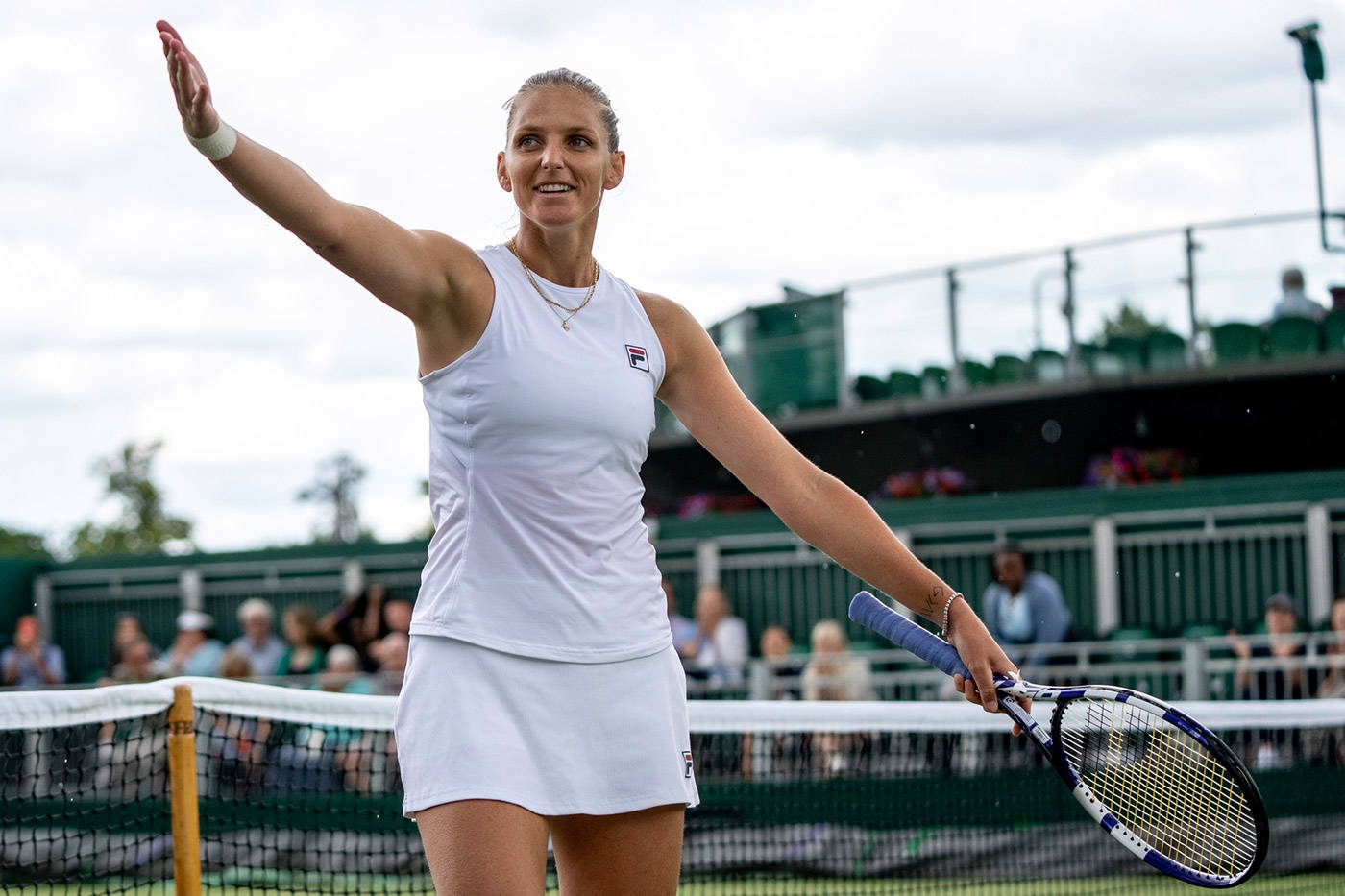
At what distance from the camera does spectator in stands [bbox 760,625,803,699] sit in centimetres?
1140

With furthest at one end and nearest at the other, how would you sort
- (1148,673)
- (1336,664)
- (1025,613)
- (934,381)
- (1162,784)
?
(934,381)
(1025,613)
(1148,673)
(1336,664)
(1162,784)

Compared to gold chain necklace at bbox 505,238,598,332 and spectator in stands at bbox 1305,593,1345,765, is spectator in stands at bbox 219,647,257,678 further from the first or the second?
gold chain necklace at bbox 505,238,598,332

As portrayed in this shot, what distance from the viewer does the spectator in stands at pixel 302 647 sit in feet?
43.7

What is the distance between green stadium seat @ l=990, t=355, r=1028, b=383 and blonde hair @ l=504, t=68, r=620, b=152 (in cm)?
1742

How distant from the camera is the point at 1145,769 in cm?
386

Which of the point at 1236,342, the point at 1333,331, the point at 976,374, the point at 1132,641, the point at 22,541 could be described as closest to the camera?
the point at 1132,641

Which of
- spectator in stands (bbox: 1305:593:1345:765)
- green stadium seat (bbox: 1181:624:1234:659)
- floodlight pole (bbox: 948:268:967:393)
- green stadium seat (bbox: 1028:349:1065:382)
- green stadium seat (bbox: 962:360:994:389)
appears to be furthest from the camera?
green stadium seat (bbox: 962:360:994:389)

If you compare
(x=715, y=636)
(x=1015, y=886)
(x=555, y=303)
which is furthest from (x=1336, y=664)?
(x=555, y=303)

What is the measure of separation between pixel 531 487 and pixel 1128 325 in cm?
1748

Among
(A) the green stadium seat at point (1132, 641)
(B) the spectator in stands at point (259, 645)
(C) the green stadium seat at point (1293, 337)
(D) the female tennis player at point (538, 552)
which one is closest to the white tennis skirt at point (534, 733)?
(D) the female tennis player at point (538, 552)

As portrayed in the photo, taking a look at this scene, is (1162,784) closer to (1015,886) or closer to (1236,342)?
(1015,886)

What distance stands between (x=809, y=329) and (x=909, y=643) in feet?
57.9

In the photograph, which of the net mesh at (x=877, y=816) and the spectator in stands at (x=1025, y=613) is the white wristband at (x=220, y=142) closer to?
the net mesh at (x=877, y=816)

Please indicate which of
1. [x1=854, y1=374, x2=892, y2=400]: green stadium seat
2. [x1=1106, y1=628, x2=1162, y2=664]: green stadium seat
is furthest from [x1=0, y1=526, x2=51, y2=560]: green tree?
[x1=1106, y1=628, x2=1162, y2=664]: green stadium seat
